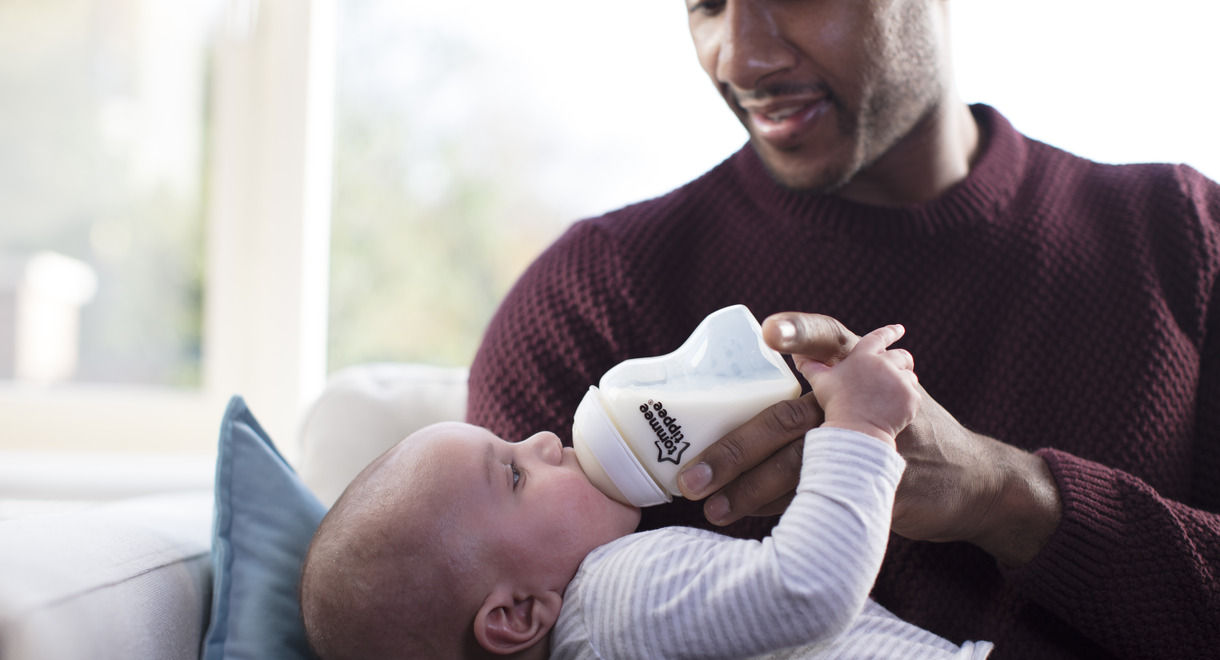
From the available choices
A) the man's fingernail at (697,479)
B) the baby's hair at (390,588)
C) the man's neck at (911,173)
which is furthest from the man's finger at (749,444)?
the man's neck at (911,173)

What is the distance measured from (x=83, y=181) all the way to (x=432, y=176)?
848 mm

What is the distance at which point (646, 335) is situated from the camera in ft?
3.99

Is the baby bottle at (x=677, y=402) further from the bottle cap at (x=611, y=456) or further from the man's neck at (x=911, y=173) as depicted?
the man's neck at (x=911, y=173)

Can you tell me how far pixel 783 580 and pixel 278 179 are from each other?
6.07 ft

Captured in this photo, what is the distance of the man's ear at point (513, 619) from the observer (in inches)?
34.9

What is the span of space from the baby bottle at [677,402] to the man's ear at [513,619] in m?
0.13

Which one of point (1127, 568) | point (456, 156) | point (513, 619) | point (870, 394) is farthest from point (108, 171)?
point (1127, 568)

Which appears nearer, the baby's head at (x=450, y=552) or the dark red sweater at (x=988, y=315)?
the baby's head at (x=450, y=552)

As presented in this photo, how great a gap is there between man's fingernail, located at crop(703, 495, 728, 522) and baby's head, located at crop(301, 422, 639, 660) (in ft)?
0.33

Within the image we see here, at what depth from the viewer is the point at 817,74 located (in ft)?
4.11

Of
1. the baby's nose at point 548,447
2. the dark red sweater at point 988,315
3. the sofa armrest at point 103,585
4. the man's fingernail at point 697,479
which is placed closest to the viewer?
the sofa armrest at point 103,585

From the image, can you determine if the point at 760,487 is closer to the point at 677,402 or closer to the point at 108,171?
the point at 677,402

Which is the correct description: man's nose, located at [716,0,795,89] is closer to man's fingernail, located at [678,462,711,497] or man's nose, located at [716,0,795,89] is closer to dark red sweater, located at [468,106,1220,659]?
→ dark red sweater, located at [468,106,1220,659]

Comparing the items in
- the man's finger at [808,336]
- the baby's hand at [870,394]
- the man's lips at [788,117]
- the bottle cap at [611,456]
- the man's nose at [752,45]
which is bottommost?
the bottle cap at [611,456]
